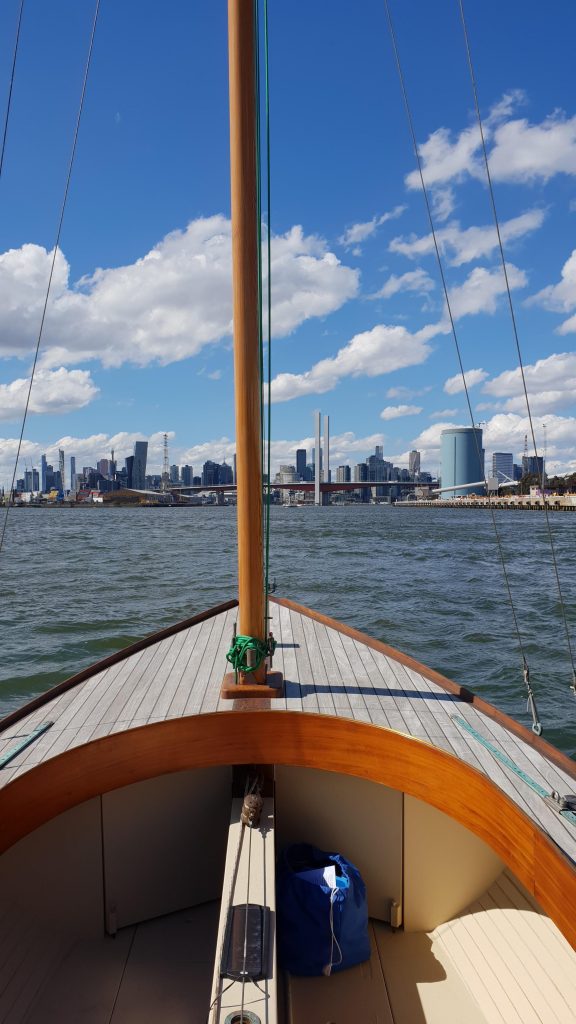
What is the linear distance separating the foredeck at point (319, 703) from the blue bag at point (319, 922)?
0.68 m

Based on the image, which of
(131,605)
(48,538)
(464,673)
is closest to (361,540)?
(48,538)

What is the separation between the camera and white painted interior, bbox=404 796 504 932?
9.48 feet

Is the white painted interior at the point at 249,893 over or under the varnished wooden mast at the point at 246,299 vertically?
under

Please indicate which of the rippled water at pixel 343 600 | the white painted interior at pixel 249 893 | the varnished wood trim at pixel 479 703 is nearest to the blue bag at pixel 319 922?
the white painted interior at pixel 249 893

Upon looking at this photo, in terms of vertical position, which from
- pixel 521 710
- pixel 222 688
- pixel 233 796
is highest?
pixel 222 688

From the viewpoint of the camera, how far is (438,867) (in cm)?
292

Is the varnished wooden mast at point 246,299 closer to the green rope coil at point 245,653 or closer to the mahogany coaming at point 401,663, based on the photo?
the green rope coil at point 245,653

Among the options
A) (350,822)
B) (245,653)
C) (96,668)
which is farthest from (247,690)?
(96,668)

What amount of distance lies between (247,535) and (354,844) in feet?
5.29

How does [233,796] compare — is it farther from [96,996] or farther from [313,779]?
[96,996]

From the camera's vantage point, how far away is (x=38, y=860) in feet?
8.94

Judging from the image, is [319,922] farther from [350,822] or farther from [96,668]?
[96,668]

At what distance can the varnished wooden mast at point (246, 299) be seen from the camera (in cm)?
270

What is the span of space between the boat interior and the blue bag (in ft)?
0.30
